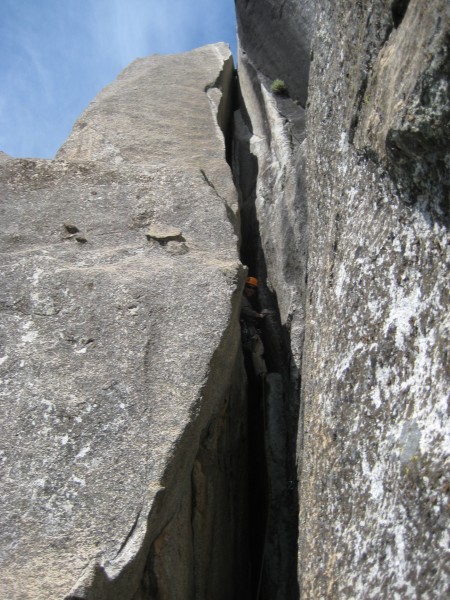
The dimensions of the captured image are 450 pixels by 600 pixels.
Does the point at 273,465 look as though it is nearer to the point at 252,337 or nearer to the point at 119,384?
the point at 252,337

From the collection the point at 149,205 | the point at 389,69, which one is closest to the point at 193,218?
the point at 149,205

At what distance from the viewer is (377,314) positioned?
9.11 feet

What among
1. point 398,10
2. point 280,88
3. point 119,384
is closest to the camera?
point 398,10

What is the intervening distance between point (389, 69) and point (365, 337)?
1.00m

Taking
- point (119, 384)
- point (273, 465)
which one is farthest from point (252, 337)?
point (119, 384)

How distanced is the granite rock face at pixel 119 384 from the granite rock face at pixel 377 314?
0.49 metres

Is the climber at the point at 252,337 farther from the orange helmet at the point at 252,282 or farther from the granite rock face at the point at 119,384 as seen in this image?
the granite rock face at the point at 119,384

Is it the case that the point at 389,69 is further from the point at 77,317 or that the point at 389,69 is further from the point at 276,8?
the point at 276,8

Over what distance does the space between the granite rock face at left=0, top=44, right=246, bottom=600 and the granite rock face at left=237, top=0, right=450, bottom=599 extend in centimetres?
49

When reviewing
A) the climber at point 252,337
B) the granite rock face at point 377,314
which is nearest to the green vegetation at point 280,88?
the climber at point 252,337

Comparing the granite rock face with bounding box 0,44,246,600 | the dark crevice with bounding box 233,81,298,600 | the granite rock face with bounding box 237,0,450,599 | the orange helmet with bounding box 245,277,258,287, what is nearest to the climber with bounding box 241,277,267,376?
the dark crevice with bounding box 233,81,298,600

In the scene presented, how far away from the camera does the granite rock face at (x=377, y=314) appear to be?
2.29 metres

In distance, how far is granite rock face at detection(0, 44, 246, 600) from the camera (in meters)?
2.85

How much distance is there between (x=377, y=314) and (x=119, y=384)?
1.16 m
